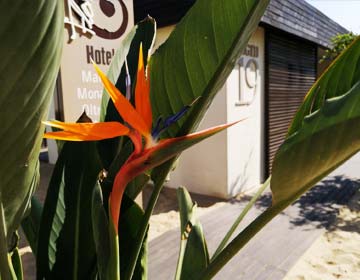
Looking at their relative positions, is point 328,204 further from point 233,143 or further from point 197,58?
point 197,58

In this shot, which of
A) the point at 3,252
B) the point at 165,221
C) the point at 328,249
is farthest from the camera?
the point at 165,221

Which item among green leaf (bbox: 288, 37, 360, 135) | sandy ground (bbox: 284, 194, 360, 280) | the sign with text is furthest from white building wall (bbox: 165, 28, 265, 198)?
green leaf (bbox: 288, 37, 360, 135)

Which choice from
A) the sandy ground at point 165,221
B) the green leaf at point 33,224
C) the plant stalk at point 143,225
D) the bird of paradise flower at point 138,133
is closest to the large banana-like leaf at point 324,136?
the bird of paradise flower at point 138,133

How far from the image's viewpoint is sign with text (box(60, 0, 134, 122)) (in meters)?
1.93

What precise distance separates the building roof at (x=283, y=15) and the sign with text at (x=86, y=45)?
117 cm

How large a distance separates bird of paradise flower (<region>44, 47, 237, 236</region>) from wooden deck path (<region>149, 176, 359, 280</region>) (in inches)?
77.7

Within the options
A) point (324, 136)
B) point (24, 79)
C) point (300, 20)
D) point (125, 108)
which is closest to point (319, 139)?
point (324, 136)

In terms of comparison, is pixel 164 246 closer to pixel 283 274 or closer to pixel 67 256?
pixel 283 274

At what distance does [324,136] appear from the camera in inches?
16.2

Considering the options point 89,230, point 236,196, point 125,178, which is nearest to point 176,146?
point 125,178

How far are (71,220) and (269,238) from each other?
7.71 ft

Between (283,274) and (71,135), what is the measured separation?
215 cm

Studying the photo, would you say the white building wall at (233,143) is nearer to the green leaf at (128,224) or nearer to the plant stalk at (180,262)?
the plant stalk at (180,262)

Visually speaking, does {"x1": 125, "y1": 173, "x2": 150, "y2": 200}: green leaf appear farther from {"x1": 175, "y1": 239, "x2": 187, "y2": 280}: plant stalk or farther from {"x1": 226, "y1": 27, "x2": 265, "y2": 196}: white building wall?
{"x1": 226, "y1": 27, "x2": 265, "y2": 196}: white building wall
